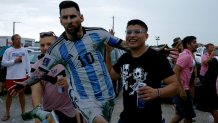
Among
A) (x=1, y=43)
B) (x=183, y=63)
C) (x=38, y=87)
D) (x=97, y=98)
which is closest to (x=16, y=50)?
(x=183, y=63)

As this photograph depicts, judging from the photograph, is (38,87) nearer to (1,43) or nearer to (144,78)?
(144,78)

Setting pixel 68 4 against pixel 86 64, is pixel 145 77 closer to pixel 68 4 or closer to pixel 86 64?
pixel 86 64

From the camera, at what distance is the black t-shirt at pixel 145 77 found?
3.62m

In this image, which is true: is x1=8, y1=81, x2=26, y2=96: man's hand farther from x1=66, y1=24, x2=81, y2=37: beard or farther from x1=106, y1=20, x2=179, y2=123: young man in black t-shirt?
x1=106, y1=20, x2=179, y2=123: young man in black t-shirt

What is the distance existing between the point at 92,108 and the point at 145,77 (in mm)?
861

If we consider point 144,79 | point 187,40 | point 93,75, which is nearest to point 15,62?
point 187,40

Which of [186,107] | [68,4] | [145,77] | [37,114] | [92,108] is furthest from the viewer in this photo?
[186,107]

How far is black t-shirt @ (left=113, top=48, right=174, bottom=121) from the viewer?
11.9 ft

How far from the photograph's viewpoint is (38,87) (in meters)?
4.71

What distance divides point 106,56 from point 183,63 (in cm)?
252

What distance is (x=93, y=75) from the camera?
4281 mm

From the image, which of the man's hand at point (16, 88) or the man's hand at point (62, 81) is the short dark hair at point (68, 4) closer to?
the man's hand at point (62, 81)

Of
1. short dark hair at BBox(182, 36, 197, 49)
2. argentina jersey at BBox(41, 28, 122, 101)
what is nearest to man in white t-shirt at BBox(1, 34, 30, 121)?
short dark hair at BBox(182, 36, 197, 49)

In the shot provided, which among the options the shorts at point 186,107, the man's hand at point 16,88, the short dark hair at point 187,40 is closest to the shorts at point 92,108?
the man's hand at point 16,88
